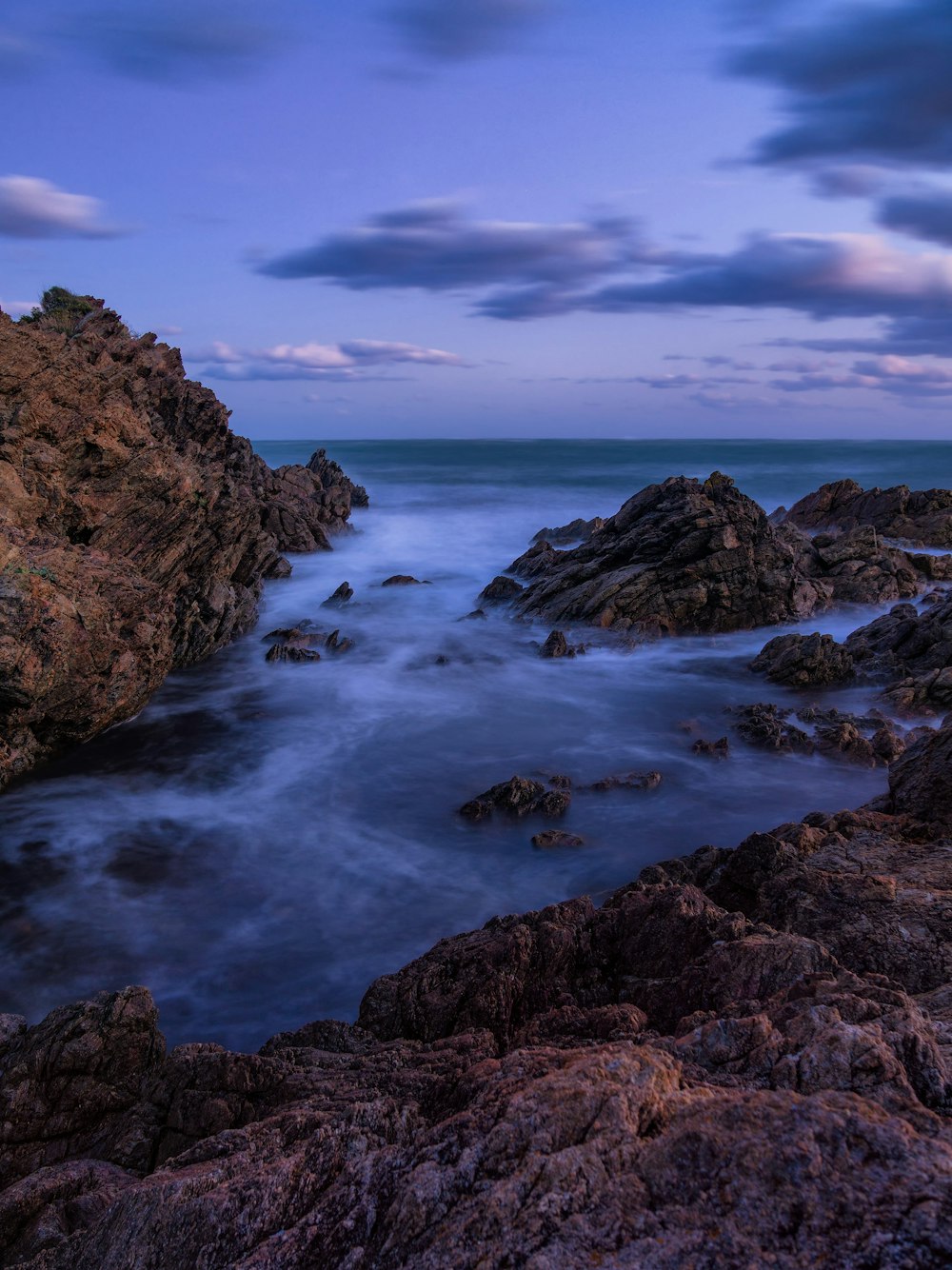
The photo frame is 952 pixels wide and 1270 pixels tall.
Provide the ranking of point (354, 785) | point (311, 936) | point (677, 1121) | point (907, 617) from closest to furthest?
point (677, 1121) → point (311, 936) → point (354, 785) → point (907, 617)

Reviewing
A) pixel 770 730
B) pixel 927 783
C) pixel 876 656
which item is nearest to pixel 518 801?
pixel 770 730

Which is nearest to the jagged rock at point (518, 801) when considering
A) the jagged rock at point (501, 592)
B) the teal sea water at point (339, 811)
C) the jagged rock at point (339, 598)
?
the teal sea water at point (339, 811)

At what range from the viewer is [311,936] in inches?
389

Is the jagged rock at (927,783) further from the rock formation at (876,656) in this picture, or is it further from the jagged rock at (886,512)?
the jagged rock at (886,512)

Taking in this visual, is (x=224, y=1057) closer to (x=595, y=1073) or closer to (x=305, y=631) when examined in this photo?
(x=595, y=1073)

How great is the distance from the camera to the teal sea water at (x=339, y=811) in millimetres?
9266

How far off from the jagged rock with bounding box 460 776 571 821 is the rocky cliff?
6416 millimetres

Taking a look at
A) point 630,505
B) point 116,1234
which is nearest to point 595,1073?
point 116,1234

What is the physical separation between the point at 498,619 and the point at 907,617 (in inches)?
449

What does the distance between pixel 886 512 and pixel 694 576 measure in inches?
644

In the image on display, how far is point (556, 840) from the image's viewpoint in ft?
38.1

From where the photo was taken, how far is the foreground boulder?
76.5 ft

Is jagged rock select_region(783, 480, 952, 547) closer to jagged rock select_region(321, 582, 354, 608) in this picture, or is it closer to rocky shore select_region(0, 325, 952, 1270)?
jagged rock select_region(321, 582, 354, 608)

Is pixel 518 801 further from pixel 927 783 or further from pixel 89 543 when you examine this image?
pixel 89 543
